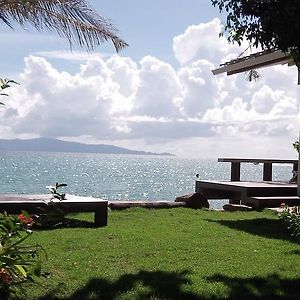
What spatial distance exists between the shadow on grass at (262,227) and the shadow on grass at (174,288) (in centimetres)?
252

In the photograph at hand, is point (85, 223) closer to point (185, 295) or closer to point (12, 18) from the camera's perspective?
point (12, 18)

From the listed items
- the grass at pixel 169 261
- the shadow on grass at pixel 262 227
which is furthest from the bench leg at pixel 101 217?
the shadow on grass at pixel 262 227

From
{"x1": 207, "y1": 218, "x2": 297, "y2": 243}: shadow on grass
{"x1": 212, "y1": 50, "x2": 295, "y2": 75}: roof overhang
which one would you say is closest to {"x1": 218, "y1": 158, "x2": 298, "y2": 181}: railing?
{"x1": 212, "y1": 50, "x2": 295, "y2": 75}: roof overhang

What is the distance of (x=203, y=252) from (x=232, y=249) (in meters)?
0.45

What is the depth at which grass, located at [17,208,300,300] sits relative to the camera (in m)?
5.06

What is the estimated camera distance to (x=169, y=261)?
6262mm

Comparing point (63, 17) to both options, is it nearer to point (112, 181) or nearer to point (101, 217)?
point (101, 217)

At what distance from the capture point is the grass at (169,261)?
5.06 m

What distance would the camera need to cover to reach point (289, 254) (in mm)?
→ 6852

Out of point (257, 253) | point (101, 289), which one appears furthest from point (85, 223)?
point (101, 289)

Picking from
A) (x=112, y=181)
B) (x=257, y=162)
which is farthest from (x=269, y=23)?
(x=112, y=181)

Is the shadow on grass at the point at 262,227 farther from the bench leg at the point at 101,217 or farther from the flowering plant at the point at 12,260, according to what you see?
the flowering plant at the point at 12,260

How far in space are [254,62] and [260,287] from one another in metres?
8.05

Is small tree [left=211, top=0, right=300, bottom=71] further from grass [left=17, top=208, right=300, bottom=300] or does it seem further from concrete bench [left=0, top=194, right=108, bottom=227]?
concrete bench [left=0, top=194, right=108, bottom=227]
